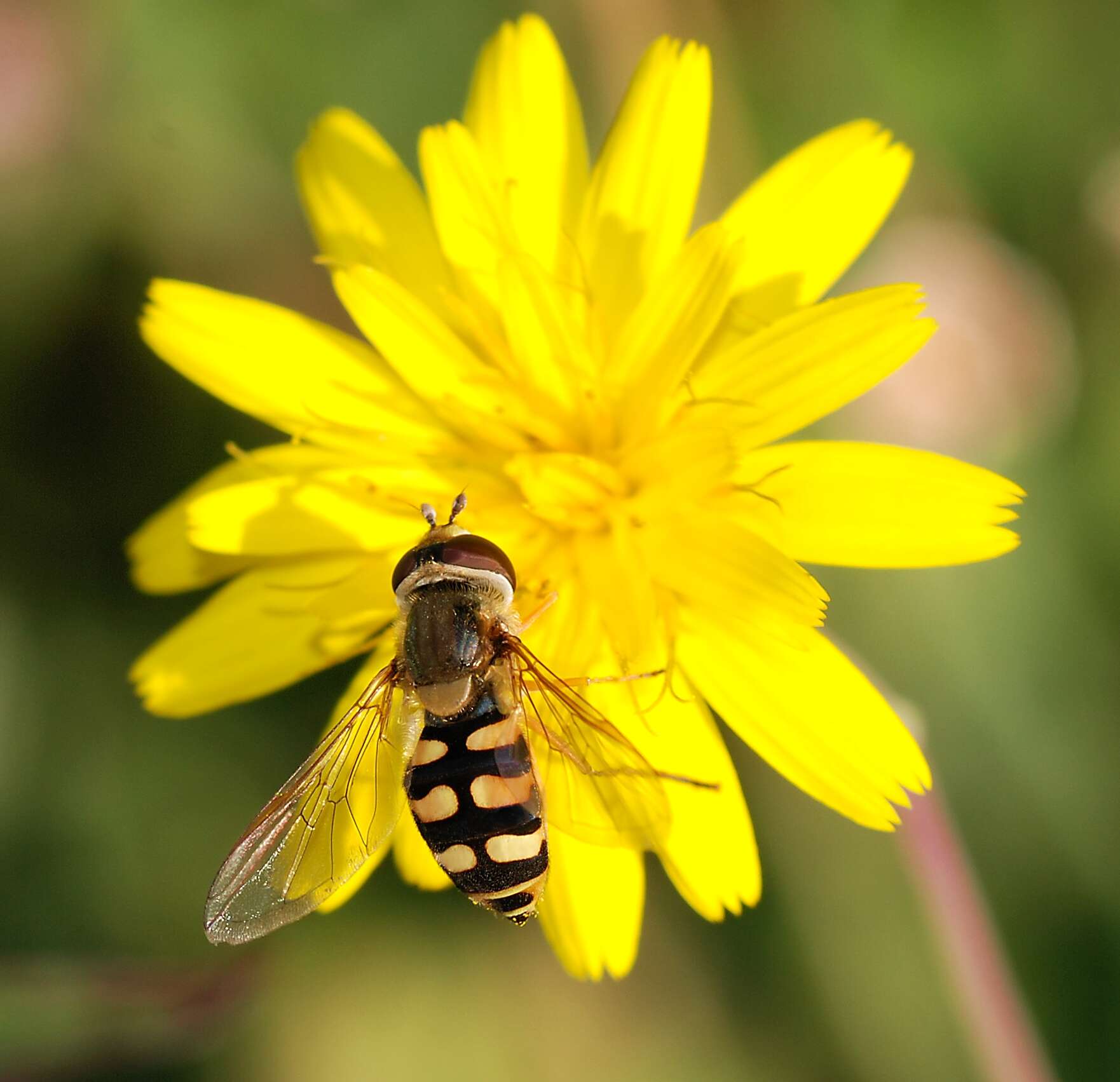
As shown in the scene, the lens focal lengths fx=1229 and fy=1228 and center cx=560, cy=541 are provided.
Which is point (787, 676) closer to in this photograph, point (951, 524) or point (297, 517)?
point (951, 524)

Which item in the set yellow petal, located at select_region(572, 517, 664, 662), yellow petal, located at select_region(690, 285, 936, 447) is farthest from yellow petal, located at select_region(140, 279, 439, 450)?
yellow petal, located at select_region(690, 285, 936, 447)

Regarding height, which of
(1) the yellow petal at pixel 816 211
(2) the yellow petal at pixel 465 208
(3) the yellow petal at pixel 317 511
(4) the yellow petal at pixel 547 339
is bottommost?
(3) the yellow petal at pixel 317 511

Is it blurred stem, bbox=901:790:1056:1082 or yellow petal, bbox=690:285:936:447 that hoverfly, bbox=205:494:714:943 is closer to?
yellow petal, bbox=690:285:936:447

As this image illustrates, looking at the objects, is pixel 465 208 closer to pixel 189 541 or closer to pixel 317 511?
pixel 317 511

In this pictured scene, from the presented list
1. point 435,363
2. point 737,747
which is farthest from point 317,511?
point 737,747

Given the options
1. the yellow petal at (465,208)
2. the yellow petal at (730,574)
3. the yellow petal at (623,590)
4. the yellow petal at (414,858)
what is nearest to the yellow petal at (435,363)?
the yellow petal at (465,208)

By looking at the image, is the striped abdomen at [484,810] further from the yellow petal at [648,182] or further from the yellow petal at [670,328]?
the yellow petal at [648,182]
